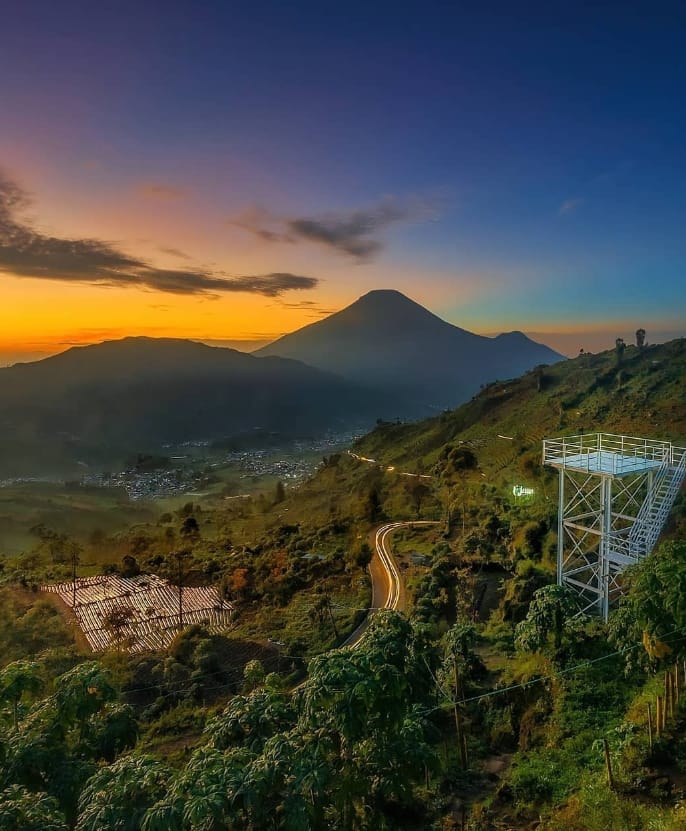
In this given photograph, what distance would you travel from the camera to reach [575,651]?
571 inches

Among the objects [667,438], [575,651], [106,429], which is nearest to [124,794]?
[575,651]

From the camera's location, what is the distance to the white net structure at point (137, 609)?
90.0 feet

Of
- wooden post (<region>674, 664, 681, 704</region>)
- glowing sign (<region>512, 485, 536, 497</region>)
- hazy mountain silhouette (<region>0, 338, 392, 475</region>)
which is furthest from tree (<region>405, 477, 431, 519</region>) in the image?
hazy mountain silhouette (<region>0, 338, 392, 475</region>)

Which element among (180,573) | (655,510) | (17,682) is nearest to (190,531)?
(180,573)

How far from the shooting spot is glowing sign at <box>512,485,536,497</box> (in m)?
33.8

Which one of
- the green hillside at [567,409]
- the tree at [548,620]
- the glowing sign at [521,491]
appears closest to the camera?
the tree at [548,620]

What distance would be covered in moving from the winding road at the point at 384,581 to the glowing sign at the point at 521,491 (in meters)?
9.17

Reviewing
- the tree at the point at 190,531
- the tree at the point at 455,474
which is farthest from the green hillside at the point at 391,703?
the tree at the point at 190,531

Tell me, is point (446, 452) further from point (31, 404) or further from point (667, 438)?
point (31, 404)

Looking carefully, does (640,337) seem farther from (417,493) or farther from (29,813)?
(29,813)

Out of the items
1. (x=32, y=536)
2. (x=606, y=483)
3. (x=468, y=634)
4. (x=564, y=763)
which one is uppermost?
(x=606, y=483)

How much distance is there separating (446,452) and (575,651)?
43.4 m

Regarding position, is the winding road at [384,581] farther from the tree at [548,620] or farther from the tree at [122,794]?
the tree at [122,794]

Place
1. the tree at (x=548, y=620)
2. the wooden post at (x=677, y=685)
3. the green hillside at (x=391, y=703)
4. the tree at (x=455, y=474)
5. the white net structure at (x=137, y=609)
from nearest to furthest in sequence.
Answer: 1. the green hillside at (x=391, y=703)
2. the wooden post at (x=677, y=685)
3. the tree at (x=548, y=620)
4. the white net structure at (x=137, y=609)
5. the tree at (x=455, y=474)
